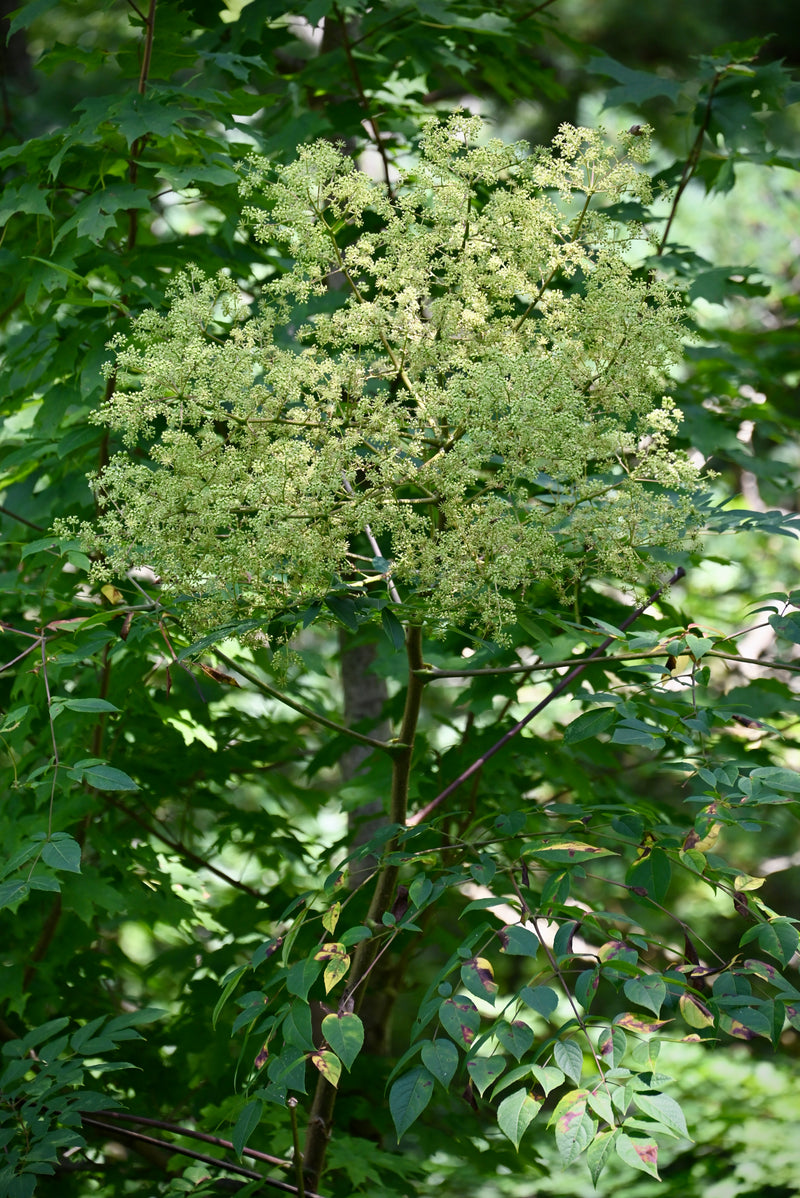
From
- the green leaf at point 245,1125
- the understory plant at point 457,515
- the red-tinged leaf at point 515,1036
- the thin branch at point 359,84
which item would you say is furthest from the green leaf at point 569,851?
the thin branch at point 359,84

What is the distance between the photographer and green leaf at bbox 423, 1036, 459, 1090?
1.40 meters

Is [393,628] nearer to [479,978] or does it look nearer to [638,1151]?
[479,978]

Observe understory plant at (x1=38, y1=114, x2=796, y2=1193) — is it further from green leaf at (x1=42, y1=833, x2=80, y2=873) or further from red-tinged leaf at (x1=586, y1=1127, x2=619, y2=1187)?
green leaf at (x1=42, y1=833, x2=80, y2=873)

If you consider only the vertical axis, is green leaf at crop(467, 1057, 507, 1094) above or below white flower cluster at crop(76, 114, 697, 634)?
below

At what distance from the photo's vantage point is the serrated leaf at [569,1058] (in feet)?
4.57

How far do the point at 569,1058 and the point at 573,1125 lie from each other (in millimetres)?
82

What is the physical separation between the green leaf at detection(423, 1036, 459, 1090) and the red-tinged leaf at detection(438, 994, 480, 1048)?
0.02m

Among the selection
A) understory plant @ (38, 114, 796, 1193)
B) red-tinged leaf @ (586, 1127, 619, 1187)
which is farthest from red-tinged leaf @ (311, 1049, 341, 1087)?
red-tinged leaf @ (586, 1127, 619, 1187)

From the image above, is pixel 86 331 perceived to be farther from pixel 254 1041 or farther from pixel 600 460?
pixel 254 1041

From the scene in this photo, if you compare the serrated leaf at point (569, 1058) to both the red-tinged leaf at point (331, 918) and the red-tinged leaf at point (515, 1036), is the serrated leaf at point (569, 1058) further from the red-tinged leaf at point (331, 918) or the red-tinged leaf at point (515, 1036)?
the red-tinged leaf at point (331, 918)

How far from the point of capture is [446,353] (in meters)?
1.78

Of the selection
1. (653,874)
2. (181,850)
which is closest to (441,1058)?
(653,874)

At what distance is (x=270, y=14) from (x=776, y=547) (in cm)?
814

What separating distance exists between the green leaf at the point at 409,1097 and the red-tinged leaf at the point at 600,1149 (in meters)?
0.22
